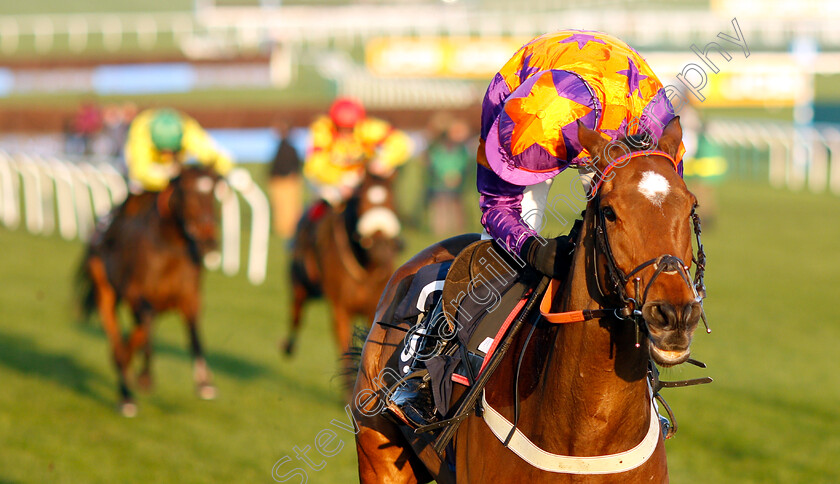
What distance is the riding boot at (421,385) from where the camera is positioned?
3037 mm

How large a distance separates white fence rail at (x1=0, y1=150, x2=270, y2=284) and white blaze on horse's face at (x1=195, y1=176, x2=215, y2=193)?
3392 millimetres

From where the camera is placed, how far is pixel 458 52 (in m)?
30.2

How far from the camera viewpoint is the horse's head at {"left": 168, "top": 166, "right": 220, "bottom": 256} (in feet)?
23.0

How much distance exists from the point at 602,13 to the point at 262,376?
27796 millimetres

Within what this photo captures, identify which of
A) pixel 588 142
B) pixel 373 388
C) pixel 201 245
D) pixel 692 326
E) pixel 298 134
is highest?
pixel 588 142

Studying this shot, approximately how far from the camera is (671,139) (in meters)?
2.34

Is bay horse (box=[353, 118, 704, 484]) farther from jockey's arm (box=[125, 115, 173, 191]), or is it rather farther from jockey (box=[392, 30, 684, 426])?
jockey's arm (box=[125, 115, 173, 191])

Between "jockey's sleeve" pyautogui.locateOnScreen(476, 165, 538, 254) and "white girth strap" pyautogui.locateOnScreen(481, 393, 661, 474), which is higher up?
"jockey's sleeve" pyautogui.locateOnScreen(476, 165, 538, 254)

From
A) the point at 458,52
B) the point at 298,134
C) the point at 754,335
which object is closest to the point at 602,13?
the point at 458,52

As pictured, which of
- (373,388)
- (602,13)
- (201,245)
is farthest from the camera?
(602,13)

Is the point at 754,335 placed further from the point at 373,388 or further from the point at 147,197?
the point at 373,388

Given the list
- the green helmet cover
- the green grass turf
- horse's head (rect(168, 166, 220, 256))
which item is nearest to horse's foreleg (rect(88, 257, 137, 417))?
the green grass turf

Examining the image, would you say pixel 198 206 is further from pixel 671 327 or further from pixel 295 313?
pixel 671 327

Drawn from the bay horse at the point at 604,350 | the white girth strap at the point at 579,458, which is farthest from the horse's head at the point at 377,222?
the white girth strap at the point at 579,458
